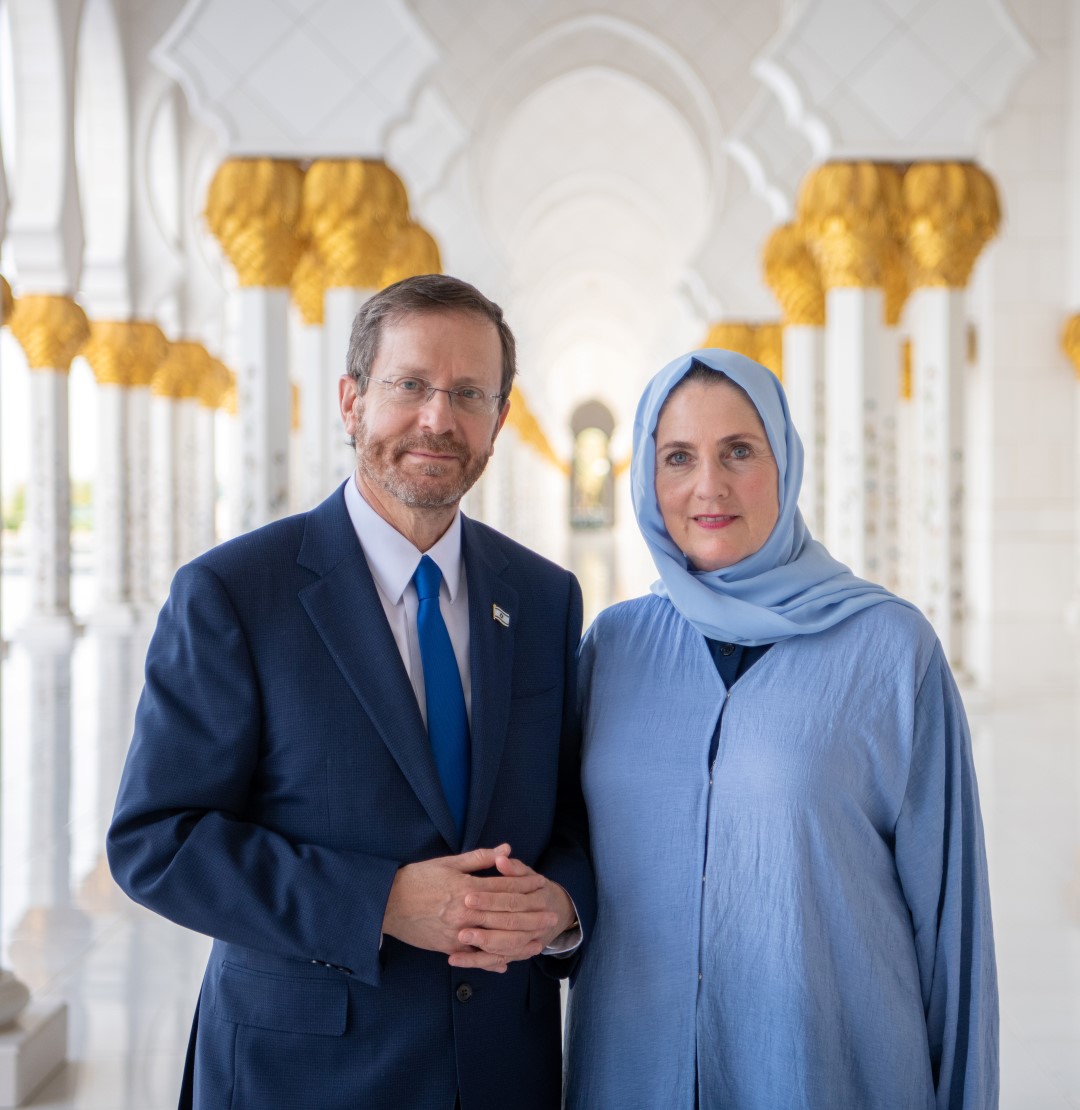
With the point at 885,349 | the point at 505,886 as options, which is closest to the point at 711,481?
the point at 505,886

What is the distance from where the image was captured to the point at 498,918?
1.06 m

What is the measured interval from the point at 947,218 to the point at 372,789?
4700 millimetres

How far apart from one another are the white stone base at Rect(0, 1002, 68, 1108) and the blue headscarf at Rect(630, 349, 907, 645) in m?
1.44

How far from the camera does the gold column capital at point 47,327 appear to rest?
7.66m

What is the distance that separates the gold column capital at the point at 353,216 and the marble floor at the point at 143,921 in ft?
7.05

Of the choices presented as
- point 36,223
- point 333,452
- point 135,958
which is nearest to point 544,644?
point 135,958

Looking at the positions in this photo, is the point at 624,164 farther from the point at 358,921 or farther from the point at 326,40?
the point at 358,921

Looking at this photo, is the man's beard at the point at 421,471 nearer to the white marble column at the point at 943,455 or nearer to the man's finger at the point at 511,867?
the man's finger at the point at 511,867

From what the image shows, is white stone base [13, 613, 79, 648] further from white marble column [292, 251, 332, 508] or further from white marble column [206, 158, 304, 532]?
white marble column [206, 158, 304, 532]

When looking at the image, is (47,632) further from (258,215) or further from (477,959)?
(477,959)

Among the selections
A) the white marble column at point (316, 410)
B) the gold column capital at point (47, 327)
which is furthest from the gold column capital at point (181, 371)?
the white marble column at point (316, 410)

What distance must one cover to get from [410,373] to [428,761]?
1.25ft

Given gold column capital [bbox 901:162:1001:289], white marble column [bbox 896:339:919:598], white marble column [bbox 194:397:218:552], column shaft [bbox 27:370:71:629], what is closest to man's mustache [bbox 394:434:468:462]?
gold column capital [bbox 901:162:1001:289]

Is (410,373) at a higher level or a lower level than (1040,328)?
lower
